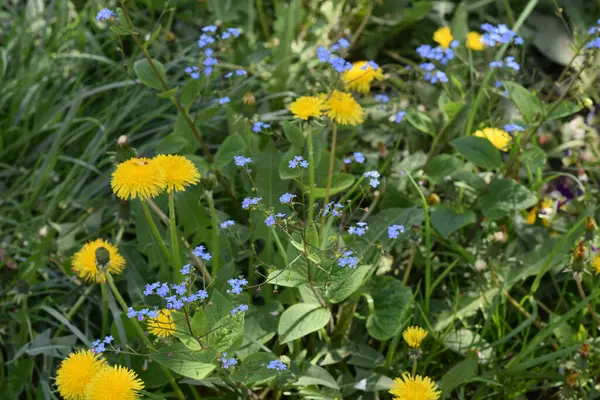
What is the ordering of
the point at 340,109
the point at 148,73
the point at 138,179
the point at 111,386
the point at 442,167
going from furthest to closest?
1. the point at 442,167
2. the point at 148,73
3. the point at 340,109
4. the point at 138,179
5. the point at 111,386

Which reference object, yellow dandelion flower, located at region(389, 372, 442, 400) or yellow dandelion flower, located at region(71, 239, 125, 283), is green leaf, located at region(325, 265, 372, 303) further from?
yellow dandelion flower, located at region(71, 239, 125, 283)

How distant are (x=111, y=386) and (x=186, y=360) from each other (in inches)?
5.5

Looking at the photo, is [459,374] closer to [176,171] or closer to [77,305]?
[176,171]

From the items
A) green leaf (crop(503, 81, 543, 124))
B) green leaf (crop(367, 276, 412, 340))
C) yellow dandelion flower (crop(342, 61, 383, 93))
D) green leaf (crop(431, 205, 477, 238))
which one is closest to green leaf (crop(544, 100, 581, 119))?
green leaf (crop(503, 81, 543, 124))

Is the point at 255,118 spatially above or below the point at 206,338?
above

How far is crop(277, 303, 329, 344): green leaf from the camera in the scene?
4.27ft

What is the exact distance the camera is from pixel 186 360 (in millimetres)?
1194

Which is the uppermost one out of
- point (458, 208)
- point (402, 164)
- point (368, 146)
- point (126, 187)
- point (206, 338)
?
point (368, 146)

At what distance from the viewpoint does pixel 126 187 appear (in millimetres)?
1203

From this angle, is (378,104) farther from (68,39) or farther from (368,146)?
(68,39)

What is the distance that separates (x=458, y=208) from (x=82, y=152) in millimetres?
1117

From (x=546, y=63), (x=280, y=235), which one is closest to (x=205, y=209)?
(x=280, y=235)

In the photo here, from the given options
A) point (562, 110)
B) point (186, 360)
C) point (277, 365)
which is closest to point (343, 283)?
point (277, 365)

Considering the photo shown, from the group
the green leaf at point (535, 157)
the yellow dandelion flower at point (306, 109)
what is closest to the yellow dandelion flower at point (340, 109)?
the yellow dandelion flower at point (306, 109)
